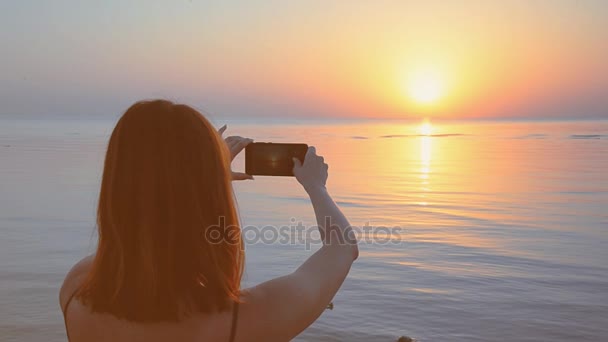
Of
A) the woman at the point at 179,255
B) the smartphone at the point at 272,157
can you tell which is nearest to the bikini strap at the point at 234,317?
the woman at the point at 179,255

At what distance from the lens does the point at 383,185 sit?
16.2 meters

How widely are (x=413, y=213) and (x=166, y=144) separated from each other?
10559mm

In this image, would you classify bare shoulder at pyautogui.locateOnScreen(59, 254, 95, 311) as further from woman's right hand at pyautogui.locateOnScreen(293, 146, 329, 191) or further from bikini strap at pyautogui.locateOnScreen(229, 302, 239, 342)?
woman's right hand at pyautogui.locateOnScreen(293, 146, 329, 191)

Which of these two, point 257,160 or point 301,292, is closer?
point 301,292

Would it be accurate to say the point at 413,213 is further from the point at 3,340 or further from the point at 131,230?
the point at 131,230

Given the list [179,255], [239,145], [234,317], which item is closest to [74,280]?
[179,255]

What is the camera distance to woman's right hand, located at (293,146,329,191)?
5.86 ft

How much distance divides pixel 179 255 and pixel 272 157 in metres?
0.49

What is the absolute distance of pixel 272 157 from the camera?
1951 mm

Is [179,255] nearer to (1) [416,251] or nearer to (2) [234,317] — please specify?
(2) [234,317]

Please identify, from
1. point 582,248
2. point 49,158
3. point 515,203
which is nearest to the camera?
point 582,248

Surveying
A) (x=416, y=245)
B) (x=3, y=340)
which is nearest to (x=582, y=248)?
(x=416, y=245)

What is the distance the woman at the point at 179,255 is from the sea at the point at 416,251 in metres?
0.32

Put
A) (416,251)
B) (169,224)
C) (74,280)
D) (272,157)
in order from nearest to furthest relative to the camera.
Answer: (169,224)
(74,280)
(272,157)
(416,251)
